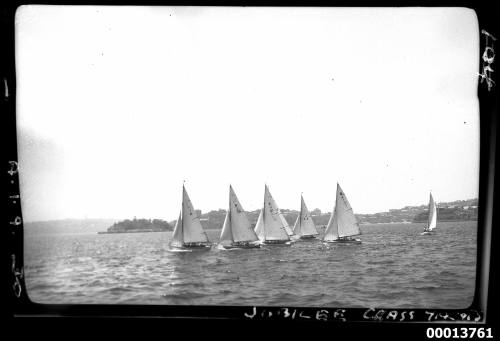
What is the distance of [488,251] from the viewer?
5.65 ft

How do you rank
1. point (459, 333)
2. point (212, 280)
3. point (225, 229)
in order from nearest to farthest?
point (459, 333)
point (212, 280)
point (225, 229)

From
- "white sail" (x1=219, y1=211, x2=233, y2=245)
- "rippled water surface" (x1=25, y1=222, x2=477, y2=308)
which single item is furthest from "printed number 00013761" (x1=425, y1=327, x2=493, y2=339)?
"white sail" (x1=219, y1=211, x2=233, y2=245)

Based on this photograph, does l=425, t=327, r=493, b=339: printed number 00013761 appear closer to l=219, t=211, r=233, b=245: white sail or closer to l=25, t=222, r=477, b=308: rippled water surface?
l=25, t=222, r=477, b=308: rippled water surface

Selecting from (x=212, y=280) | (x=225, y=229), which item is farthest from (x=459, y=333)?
(x=225, y=229)

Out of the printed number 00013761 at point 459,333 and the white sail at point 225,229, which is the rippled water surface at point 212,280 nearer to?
the printed number 00013761 at point 459,333

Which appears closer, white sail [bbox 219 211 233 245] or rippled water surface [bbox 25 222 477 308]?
rippled water surface [bbox 25 222 477 308]

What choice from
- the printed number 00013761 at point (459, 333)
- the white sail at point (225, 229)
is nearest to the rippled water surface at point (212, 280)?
the printed number 00013761 at point (459, 333)

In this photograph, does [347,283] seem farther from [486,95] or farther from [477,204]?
[486,95]

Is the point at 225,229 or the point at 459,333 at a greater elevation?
the point at 225,229

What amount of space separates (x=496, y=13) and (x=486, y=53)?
16 centimetres

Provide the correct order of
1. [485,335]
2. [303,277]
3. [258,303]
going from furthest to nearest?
1. [303,277]
2. [258,303]
3. [485,335]

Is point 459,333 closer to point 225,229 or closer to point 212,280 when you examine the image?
point 212,280

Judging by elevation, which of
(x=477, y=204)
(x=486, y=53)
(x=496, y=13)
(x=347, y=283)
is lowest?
(x=347, y=283)
